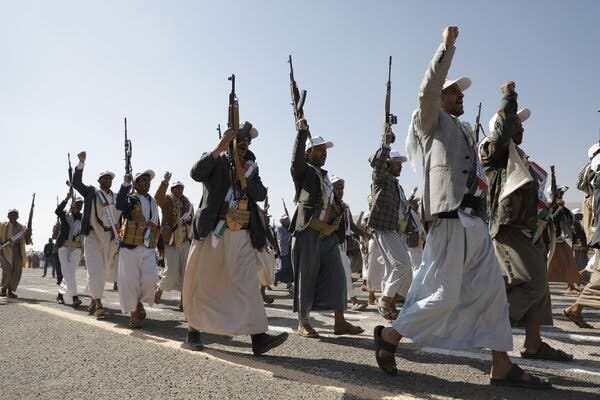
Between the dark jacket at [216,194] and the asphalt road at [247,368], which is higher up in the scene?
the dark jacket at [216,194]

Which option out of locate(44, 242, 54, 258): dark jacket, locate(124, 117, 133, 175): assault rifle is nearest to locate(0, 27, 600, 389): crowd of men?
locate(124, 117, 133, 175): assault rifle

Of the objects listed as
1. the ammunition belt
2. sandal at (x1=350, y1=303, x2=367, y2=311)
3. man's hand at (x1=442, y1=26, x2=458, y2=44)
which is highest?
man's hand at (x1=442, y1=26, x2=458, y2=44)

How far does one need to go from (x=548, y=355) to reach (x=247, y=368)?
95.6 inches

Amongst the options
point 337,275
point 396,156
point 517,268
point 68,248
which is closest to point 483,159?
point 517,268

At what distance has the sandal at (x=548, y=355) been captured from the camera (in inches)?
178

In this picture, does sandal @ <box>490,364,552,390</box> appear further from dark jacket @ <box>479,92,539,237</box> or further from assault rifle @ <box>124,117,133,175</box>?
assault rifle @ <box>124,117,133,175</box>

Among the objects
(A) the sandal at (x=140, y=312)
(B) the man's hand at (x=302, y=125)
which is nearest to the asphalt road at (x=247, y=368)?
(A) the sandal at (x=140, y=312)

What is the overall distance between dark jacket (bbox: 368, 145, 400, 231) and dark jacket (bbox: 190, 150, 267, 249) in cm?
262

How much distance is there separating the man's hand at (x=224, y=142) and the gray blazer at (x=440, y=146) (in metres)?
1.85

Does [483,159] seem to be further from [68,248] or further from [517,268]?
[68,248]

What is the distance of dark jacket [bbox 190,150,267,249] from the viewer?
5160 mm

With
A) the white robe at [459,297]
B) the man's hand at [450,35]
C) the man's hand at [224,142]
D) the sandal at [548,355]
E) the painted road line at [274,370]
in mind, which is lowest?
the painted road line at [274,370]

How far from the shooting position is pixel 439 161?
157 inches

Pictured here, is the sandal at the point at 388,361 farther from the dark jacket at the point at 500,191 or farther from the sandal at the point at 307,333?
the sandal at the point at 307,333
